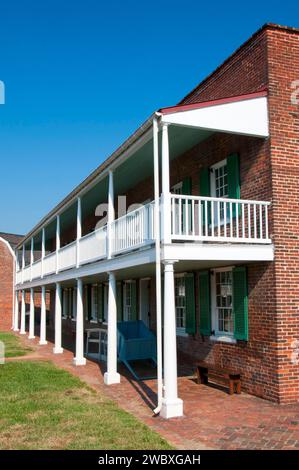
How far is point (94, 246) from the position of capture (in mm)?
13531

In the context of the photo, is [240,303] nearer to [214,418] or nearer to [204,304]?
[204,304]

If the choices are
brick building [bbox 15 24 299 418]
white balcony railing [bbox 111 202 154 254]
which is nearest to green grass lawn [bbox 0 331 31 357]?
brick building [bbox 15 24 299 418]

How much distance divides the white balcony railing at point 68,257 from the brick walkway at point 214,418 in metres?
5.28

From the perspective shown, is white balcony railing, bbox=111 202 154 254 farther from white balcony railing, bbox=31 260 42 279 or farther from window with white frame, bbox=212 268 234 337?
white balcony railing, bbox=31 260 42 279

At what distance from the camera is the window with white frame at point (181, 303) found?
14.0 metres

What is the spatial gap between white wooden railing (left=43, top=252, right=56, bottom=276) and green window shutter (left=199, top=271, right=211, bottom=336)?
8.45 meters

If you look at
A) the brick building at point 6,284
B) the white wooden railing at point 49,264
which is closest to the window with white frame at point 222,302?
the white wooden railing at point 49,264

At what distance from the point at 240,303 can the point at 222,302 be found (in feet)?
4.41

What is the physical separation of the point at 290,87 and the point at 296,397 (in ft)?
20.7

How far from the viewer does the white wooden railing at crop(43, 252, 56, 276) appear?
19.5 m
